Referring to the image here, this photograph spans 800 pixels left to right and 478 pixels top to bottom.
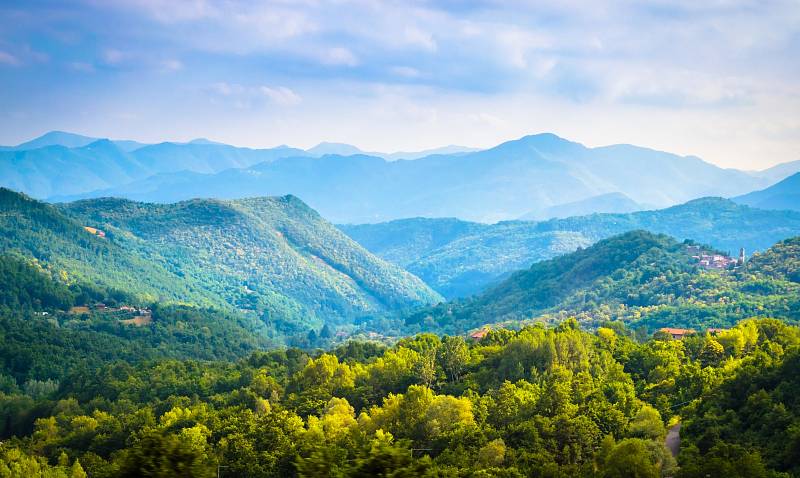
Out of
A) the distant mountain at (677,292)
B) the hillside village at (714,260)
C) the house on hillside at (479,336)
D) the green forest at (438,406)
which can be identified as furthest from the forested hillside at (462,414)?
the hillside village at (714,260)

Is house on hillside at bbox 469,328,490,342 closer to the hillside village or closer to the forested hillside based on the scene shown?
the forested hillside

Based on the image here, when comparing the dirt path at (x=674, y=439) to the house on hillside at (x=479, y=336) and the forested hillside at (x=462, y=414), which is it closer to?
the forested hillside at (x=462, y=414)

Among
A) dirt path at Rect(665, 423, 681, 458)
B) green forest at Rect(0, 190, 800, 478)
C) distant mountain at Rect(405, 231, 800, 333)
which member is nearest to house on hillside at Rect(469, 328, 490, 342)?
green forest at Rect(0, 190, 800, 478)

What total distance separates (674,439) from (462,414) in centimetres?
1600

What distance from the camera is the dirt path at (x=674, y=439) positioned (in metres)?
56.2

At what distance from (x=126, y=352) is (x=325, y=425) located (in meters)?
86.7

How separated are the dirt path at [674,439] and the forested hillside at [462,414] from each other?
78 cm

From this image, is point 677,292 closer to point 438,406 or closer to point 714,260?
point 714,260

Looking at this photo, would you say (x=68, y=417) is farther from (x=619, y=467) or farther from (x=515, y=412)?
(x=619, y=467)

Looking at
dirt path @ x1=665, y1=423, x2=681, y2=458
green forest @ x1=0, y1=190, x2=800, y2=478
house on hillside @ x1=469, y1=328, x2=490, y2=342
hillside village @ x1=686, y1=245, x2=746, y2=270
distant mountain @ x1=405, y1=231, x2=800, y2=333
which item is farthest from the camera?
hillside village @ x1=686, y1=245, x2=746, y2=270

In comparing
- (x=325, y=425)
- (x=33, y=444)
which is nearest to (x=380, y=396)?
(x=325, y=425)

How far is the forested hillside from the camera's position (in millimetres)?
47094

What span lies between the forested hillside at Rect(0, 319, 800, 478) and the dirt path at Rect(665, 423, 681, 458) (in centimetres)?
78

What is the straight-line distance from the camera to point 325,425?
65125 millimetres
